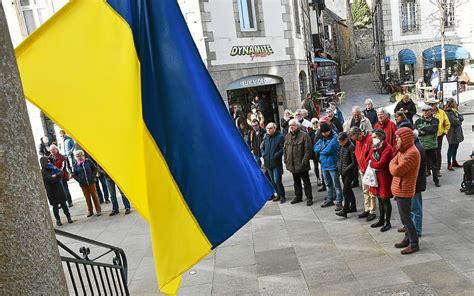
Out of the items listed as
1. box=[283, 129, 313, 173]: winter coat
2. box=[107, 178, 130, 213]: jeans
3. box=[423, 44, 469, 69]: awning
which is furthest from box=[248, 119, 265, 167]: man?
box=[423, 44, 469, 69]: awning

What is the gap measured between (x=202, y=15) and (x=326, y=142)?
27.3 feet

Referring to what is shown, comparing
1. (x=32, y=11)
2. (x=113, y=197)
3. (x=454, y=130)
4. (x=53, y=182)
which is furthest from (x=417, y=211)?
(x=32, y=11)

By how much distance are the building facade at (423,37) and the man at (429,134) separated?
24.1 metres

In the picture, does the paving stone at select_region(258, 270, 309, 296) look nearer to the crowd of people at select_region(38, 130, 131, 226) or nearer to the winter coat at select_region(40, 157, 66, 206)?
the crowd of people at select_region(38, 130, 131, 226)

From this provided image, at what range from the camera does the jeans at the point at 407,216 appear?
546cm

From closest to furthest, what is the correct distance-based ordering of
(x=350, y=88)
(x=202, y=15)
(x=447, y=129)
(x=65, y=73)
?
(x=65, y=73), (x=447, y=129), (x=202, y=15), (x=350, y=88)

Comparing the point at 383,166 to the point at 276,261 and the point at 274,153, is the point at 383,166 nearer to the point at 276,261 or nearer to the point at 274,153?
the point at 276,261

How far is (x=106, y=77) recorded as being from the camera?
7.86ft

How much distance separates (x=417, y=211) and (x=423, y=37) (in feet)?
93.7

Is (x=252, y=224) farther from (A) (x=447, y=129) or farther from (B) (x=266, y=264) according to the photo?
(A) (x=447, y=129)

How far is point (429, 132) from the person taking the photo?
27.7ft

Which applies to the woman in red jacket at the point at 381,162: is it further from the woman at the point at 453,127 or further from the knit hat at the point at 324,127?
the woman at the point at 453,127

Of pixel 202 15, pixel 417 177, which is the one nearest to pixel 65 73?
pixel 417 177

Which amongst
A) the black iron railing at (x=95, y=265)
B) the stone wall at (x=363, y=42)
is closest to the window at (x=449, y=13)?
the black iron railing at (x=95, y=265)
